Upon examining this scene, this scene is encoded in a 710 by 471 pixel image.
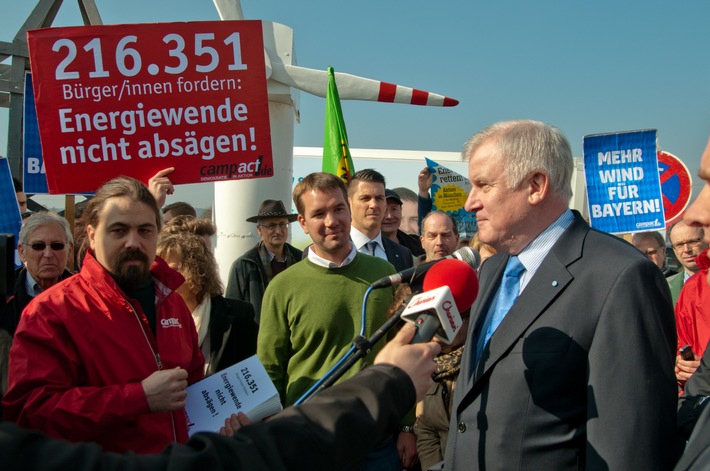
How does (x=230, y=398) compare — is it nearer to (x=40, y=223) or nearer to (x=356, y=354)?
(x=356, y=354)

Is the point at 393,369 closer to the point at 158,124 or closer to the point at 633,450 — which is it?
the point at 633,450

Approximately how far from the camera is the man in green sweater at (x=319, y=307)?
3.45m

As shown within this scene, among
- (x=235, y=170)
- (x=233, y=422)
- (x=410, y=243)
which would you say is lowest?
(x=233, y=422)

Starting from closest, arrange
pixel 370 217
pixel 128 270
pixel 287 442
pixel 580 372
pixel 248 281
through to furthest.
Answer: pixel 287 442 < pixel 580 372 < pixel 128 270 < pixel 370 217 < pixel 248 281

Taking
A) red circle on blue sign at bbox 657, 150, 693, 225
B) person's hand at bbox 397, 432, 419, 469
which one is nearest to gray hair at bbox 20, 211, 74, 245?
person's hand at bbox 397, 432, 419, 469

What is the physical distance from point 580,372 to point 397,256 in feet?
11.5

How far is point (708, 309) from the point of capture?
440 centimetres

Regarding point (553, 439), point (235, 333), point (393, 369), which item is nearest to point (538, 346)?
point (553, 439)

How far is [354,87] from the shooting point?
10.5 meters

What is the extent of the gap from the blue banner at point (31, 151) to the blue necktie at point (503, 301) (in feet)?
17.3

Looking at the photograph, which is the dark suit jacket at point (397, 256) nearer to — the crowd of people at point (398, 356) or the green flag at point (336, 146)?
the green flag at point (336, 146)

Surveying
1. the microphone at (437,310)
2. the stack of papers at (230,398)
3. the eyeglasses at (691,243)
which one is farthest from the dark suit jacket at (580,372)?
the eyeglasses at (691,243)

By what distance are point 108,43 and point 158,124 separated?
2.11 ft

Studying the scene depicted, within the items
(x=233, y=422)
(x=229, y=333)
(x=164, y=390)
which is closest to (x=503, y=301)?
(x=233, y=422)
